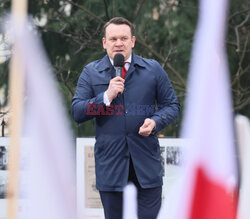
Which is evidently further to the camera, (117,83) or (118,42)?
(118,42)

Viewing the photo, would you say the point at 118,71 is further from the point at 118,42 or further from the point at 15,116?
the point at 15,116

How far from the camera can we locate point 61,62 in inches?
248

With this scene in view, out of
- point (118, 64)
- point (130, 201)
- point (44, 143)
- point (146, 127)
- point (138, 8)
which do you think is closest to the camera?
point (44, 143)

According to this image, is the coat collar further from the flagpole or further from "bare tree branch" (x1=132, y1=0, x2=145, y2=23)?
"bare tree branch" (x1=132, y1=0, x2=145, y2=23)

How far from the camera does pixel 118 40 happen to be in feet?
9.24

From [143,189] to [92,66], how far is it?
0.68 m

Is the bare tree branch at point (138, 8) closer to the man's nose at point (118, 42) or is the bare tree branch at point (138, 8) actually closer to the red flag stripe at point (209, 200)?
the man's nose at point (118, 42)

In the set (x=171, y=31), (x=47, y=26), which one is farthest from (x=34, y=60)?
(x=171, y=31)

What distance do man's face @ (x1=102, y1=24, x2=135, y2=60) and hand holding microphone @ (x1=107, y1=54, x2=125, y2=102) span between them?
8 centimetres

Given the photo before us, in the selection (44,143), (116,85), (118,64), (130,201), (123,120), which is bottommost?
(130,201)

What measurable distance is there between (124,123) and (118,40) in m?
0.41

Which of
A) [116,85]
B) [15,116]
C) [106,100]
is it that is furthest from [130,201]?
[106,100]

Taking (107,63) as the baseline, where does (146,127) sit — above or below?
below

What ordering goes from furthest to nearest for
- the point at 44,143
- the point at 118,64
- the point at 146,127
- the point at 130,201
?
the point at 118,64 < the point at 146,127 < the point at 130,201 < the point at 44,143
